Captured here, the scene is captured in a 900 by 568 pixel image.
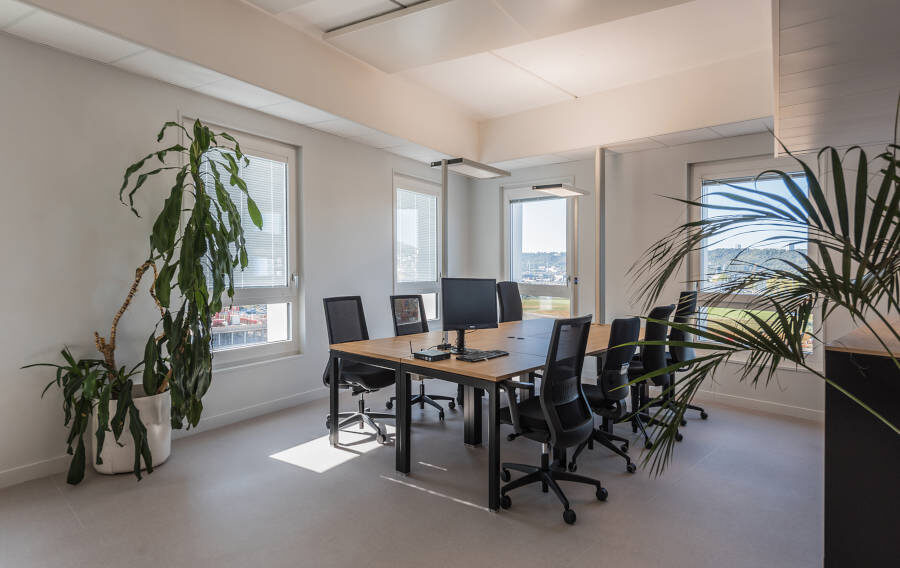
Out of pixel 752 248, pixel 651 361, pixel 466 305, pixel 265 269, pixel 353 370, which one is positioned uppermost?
pixel 752 248

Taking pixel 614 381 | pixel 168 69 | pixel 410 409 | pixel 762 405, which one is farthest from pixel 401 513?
pixel 762 405

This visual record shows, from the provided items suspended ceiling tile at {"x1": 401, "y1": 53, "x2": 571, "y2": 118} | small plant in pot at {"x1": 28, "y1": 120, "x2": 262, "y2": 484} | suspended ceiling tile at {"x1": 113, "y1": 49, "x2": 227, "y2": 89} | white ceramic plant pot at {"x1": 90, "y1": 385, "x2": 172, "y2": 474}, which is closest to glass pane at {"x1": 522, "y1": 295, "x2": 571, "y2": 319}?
suspended ceiling tile at {"x1": 401, "y1": 53, "x2": 571, "y2": 118}

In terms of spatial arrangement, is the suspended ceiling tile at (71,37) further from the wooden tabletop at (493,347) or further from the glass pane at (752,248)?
the glass pane at (752,248)

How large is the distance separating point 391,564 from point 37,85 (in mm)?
3746

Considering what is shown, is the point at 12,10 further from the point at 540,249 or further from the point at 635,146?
the point at 540,249

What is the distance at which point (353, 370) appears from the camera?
4.32 metres

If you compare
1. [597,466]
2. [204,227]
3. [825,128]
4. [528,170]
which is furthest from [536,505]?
[528,170]

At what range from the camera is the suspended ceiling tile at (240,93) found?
399 centimetres

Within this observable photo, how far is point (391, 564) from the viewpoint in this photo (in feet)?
7.95

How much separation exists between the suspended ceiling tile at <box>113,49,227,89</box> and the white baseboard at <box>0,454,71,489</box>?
2810 millimetres

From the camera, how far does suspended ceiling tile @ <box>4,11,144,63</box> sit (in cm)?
303

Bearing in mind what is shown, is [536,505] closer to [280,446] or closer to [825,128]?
[280,446]

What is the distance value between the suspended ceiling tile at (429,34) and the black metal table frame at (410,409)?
98.5 inches

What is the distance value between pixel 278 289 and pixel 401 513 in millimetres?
2830
